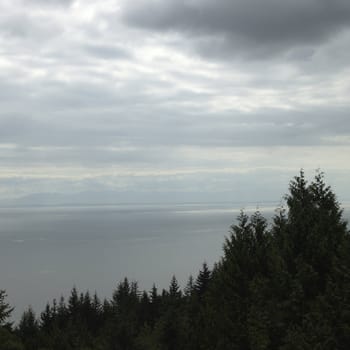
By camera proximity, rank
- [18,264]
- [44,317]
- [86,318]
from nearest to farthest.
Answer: [44,317]
[86,318]
[18,264]

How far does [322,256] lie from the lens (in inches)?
830

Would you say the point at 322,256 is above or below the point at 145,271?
above

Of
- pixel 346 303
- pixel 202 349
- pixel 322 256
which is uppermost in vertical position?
pixel 322 256

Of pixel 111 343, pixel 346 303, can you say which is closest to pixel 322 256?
pixel 346 303

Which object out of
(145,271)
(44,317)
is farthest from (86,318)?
(145,271)

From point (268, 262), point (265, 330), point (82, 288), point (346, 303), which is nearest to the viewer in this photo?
point (346, 303)

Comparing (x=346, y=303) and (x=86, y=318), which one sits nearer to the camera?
(x=346, y=303)

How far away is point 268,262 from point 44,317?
55.7 metres

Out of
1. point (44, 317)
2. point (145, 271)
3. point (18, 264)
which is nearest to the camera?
point (44, 317)

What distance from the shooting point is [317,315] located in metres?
19.0

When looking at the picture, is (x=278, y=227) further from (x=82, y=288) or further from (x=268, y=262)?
(x=82, y=288)

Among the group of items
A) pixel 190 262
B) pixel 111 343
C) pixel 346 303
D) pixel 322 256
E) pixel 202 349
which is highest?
pixel 322 256

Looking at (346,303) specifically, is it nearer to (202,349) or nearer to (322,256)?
(322,256)

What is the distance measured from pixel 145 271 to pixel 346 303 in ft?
503
